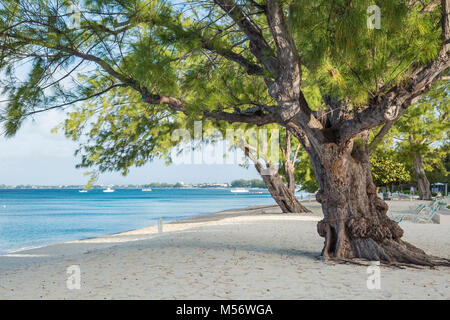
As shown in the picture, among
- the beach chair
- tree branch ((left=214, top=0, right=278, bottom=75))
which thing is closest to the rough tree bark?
tree branch ((left=214, top=0, right=278, bottom=75))

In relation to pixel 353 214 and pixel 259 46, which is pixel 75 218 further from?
Answer: pixel 259 46

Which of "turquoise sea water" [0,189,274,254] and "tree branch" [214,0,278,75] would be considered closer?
"tree branch" [214,0,278,75]

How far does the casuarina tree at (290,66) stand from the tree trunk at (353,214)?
0.05 ft

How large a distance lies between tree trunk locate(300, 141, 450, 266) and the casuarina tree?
2 cm

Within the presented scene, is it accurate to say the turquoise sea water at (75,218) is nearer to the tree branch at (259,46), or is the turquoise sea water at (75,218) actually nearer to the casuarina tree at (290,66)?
the casuarina tree at (290,66)

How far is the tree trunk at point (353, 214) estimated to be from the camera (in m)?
6.13

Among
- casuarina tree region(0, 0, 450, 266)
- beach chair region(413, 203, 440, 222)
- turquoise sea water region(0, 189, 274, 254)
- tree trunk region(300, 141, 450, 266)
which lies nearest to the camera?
casuarina tree region(0, 0, 450, 266)

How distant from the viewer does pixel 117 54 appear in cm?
532

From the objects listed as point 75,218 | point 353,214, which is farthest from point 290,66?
point 75,218

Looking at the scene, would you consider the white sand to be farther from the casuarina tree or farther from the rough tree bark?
the casuarina tree

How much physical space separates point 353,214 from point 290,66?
271 centimetres

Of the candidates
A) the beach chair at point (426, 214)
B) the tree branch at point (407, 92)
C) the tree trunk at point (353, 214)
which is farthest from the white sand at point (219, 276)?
the beach chair at point (426, 214)

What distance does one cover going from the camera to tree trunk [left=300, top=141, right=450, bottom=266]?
20.1 feet
